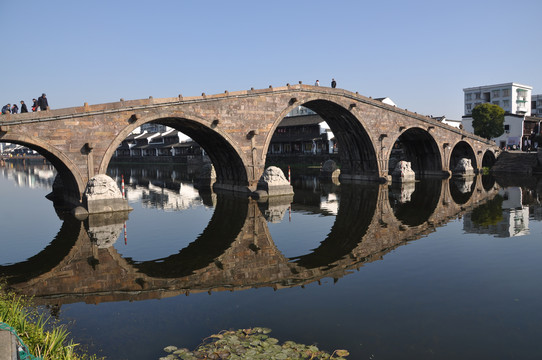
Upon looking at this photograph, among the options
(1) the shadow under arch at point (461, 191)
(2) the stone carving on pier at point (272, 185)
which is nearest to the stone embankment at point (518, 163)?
(1) the shadow under arch at point (461, 191)

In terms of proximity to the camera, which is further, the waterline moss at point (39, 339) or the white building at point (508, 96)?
the white building at point (508, 96)

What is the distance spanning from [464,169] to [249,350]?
157 ft

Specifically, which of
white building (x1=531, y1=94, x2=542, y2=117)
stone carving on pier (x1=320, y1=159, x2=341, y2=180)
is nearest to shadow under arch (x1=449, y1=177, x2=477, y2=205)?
stone carving on pier (x1=320, y1=159, x2=341, y2=180)

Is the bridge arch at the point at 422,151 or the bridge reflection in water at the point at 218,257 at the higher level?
the bridge arch at the point at 422,151

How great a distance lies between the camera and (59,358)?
21.6 feet

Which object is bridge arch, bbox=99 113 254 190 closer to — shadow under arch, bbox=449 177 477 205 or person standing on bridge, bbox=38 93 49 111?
person standing on bridge, bbox=38 93 49 111

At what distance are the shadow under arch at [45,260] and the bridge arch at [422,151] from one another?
38185mm

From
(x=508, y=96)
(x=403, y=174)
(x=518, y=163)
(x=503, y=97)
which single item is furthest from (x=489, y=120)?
(x=503, y=97)

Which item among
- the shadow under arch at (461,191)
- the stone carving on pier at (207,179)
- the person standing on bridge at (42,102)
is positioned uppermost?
the person standing on bridge at (42,102)

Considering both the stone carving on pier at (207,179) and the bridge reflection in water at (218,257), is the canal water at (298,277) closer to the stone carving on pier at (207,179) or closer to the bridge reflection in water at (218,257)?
the bridge reflection in water at (218,257)

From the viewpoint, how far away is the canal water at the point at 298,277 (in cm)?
877

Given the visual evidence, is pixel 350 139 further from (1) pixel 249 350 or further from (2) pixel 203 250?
(1) pixel 249 350

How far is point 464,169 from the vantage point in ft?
162

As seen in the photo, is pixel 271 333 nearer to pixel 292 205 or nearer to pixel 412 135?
pixel 292 205
